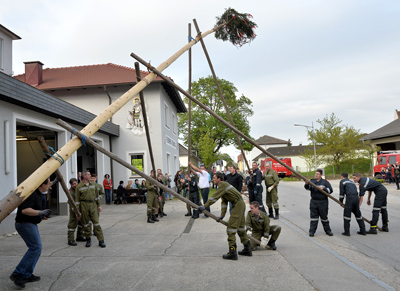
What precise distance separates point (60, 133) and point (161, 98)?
8.25 m

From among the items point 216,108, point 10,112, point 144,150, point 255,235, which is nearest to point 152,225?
point 255,235

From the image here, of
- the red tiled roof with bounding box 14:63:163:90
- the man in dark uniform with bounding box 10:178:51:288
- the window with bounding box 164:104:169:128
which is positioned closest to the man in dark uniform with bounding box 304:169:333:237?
the man in dark uniform with bounding box 10:178:51:288

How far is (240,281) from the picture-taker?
5000 millimetres

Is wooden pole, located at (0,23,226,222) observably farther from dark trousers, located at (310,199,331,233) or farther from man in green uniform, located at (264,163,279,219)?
man in green uniform, located at (264,163,279,219)

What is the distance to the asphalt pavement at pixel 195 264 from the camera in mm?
4926

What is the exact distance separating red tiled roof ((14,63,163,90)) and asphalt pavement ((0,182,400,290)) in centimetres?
1343

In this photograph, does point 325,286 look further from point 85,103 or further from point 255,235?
point 85,103

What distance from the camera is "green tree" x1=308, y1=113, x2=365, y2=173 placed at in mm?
39625

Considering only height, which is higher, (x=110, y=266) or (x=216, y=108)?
(x=216, y=108)

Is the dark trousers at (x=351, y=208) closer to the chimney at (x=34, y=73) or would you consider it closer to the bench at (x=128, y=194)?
the bench at (x=128, y=194)

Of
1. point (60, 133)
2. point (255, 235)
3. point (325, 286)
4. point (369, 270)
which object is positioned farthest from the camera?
point (60, 133)

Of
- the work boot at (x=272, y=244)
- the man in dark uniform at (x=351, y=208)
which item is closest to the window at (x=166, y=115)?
the man in dark uniform at (x=351, y=208)

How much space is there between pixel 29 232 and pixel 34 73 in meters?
20.1

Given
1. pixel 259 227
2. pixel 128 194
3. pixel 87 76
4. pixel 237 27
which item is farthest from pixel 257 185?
pixel 87 76
